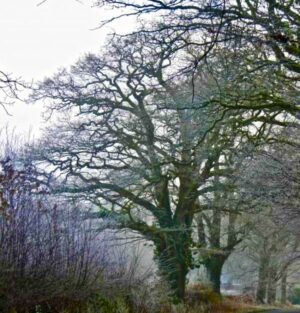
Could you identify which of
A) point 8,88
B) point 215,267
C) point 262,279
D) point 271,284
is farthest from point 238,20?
point 271,284

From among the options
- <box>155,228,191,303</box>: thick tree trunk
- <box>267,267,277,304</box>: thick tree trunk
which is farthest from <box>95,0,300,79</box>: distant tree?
<box>267,267,277,304</box>: thick tree trunk

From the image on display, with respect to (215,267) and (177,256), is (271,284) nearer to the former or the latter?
(215,267)

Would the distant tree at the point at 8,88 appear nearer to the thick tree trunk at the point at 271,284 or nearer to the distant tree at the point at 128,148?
the distant tree at the point at 128,148

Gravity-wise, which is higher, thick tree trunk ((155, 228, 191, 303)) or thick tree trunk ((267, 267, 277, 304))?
thick tree trunk ((155, 228, 191, 303))

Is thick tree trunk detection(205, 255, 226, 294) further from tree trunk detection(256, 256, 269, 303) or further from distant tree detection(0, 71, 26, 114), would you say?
distant tree detection(0, 71, 26, 114)

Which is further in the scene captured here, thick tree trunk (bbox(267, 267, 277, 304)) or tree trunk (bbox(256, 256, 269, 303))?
tree trunk (bbox(256, 256, 269, 303))

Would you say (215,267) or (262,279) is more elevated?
(215,267)

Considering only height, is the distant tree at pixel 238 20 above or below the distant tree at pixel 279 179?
above

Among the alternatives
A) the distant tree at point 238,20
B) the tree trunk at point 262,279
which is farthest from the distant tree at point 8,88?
the tree trunk at point 262,279

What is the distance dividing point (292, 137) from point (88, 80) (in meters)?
7.14

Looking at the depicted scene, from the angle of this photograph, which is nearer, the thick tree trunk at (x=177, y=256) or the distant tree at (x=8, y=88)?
the distant tree at (x=8, y=88)


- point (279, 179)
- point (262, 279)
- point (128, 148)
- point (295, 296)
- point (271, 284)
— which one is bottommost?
point (295, 296)

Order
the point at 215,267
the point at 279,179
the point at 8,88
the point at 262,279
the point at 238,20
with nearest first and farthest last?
the point at 8,88
the point at 238,20
the point at 279,179
the point at 215,267
the point at 262,279

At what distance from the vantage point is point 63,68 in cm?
1666
